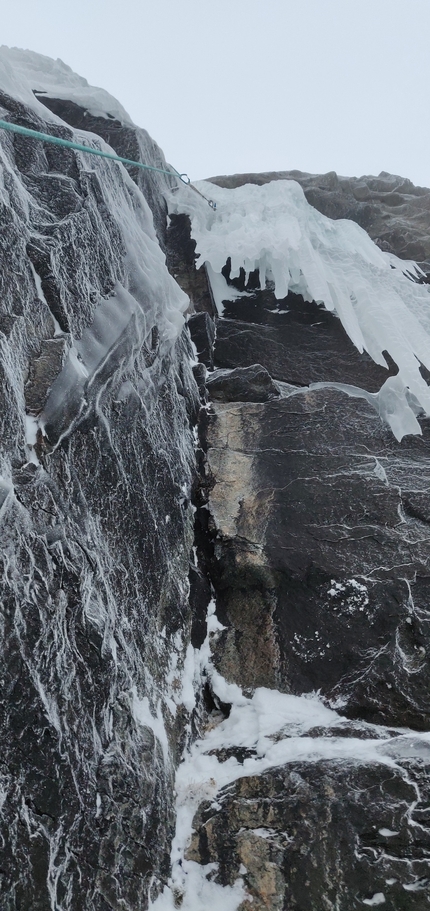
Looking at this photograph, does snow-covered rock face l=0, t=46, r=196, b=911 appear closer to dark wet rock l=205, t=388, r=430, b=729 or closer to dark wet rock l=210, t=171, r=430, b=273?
dark wet rock l=205, t=388, r=430, b=729

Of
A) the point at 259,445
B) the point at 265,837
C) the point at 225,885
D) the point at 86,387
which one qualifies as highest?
the point at 86,387

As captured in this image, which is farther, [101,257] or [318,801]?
[101,257]

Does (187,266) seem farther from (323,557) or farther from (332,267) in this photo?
(323,557)

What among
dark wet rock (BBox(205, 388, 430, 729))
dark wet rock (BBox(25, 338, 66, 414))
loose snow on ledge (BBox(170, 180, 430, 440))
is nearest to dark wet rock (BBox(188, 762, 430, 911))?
dark wet rock (BBox(205, 388, 430, 729))

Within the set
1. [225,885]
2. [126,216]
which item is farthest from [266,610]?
[126,216]

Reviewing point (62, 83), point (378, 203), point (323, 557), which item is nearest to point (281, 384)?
point (323, 557)

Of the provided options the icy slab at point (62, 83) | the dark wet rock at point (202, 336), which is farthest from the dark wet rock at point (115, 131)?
the dark wet rock at point (202, 336)

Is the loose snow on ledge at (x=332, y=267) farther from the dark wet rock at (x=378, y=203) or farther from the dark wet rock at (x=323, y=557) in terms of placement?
the dark wet rock at (x=378, y=203)

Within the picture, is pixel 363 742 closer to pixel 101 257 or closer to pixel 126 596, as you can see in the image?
pixel 126 596
